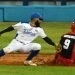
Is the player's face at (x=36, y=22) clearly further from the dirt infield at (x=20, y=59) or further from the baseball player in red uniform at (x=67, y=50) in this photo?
the dirt infield at (x=20, y=59)

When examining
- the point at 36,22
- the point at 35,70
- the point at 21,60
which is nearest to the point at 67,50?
the point at 36,22

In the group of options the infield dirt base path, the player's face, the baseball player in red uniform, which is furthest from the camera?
the infield dirt base path

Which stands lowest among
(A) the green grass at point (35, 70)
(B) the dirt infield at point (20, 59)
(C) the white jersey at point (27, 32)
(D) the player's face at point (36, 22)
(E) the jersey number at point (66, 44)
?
(B) the dirt infield at point (20, 59)

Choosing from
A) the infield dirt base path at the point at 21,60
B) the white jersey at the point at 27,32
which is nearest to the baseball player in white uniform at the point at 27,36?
the white jersey at the point at 27,32

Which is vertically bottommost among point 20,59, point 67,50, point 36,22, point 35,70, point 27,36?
point 20,59

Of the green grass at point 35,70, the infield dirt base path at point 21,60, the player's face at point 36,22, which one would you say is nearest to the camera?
the green grass at point 35,70

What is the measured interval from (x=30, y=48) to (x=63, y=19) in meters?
15.9

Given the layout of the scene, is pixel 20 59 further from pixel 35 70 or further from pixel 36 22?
pixel 35 70

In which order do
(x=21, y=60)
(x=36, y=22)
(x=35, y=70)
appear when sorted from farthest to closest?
1. (x=21, y=60)
2. (x=36, y=22)
3. (x=35, y=70)

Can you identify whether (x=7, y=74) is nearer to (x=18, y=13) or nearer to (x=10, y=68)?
(x=10, y=68)

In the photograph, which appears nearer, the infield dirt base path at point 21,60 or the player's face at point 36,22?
the player's face at point 36,22

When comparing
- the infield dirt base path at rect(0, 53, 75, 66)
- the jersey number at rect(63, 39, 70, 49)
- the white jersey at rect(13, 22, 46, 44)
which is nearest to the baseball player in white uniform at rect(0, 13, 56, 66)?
the white jersey at rect(13, 22, 46, 44)

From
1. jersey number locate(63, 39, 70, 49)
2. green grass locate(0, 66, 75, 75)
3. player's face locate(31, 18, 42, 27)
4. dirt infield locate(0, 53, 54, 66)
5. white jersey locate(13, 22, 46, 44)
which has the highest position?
player's face locate(31, 18, 42, 27)

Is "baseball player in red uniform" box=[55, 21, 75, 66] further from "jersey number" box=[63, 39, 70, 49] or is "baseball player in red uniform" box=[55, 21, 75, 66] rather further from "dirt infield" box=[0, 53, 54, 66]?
"dirt infield" box=[0, 53, 54, 66]
